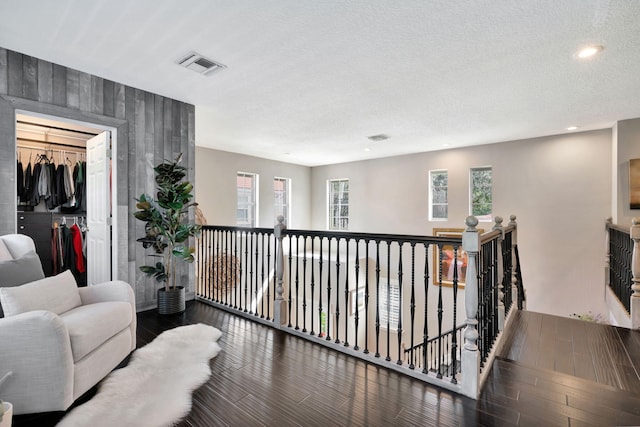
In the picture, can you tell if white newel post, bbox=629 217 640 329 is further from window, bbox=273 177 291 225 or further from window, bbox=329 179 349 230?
window, bbox=273 177 291 225

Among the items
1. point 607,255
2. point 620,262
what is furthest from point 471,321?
point 607,255

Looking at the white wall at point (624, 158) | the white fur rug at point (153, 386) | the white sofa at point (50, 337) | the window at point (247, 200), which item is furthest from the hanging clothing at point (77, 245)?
the white wall at point (624, 158)

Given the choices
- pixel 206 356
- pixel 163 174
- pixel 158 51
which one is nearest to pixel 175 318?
pixel 206 356

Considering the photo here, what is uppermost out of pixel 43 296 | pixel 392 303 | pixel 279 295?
pixel 43 296

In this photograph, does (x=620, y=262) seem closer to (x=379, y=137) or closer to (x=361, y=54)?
(x=379, y=137)

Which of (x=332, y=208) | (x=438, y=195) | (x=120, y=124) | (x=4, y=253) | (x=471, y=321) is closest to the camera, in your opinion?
(x=471, y=321)

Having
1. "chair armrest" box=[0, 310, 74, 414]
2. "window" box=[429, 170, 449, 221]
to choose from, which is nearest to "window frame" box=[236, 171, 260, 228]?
"window" box=[429, 170, 449, 221]

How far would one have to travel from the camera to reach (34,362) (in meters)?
1.67

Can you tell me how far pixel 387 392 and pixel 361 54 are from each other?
273 centimetres

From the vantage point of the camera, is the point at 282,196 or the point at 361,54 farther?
the point at 282,196

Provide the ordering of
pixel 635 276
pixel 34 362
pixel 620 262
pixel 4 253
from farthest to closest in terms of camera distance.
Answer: pixel 620 262
pixel 635 276
pixel 4 253
pixel 34 362

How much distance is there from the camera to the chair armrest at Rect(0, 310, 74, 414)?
5.43 ft

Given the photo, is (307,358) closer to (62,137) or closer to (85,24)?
(85,24)

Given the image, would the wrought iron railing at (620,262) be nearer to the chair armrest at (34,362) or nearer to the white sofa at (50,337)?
the white sofa at (50,337)
